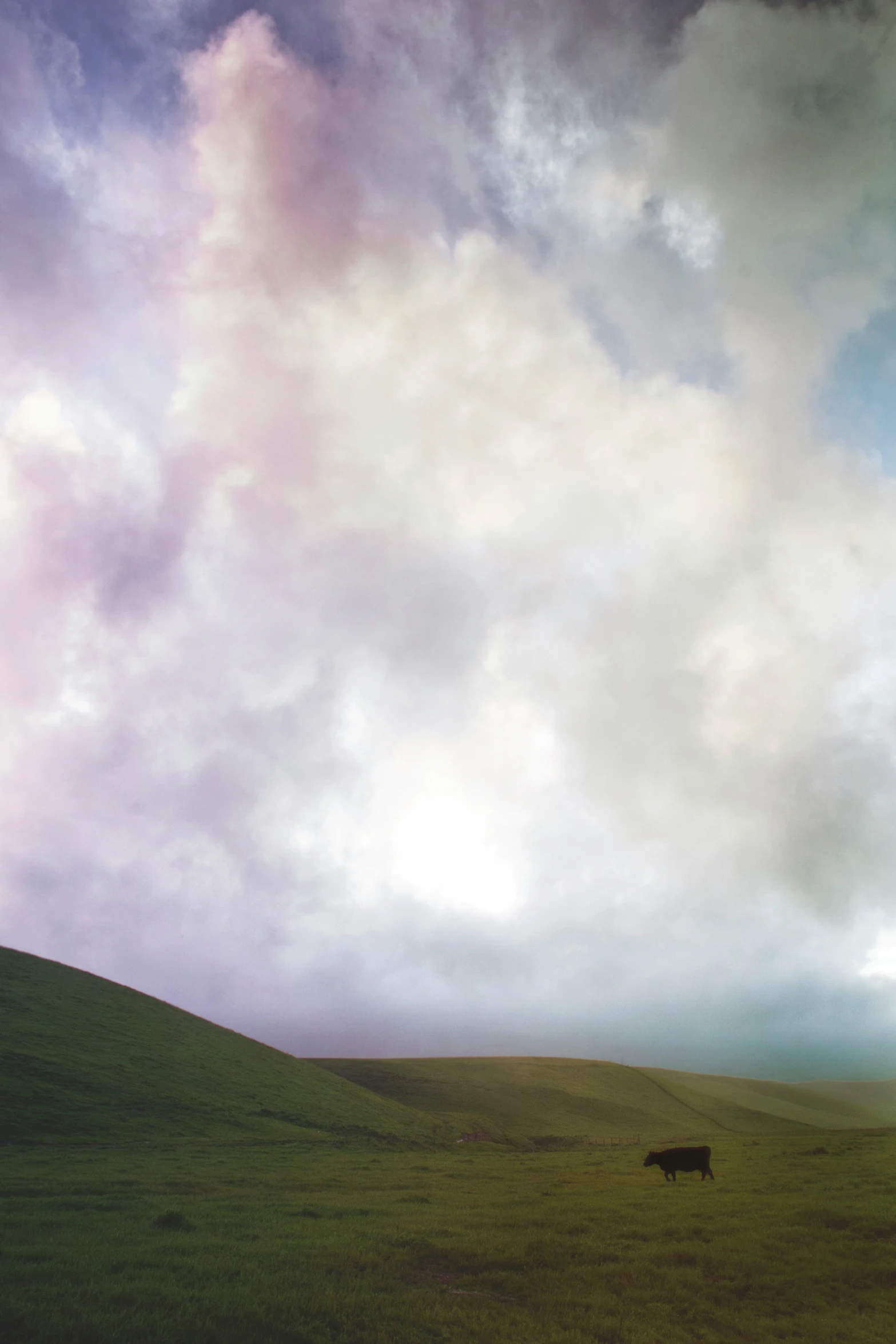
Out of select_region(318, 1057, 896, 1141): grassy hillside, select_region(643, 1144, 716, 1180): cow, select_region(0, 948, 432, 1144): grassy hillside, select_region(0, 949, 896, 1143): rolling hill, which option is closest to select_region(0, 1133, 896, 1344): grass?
select_region(643, 1144, 716, 1180): cow

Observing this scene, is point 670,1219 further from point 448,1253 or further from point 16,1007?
point 16,1007

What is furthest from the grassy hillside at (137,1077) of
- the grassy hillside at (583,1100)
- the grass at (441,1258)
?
the grassy hillside at (583,1100)

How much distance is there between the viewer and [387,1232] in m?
20.0

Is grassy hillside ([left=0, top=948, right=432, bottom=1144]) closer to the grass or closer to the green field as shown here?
the green field

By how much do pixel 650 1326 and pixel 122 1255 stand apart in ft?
41.7

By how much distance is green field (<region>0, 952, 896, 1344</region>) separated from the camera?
13.3 metres

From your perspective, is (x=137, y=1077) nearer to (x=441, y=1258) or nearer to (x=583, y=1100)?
(x=441, y=1258)

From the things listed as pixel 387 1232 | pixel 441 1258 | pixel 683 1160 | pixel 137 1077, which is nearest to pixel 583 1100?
pixel 137 1077

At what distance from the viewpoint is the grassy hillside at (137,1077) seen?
46562 mm

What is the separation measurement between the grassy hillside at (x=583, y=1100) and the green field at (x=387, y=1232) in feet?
135

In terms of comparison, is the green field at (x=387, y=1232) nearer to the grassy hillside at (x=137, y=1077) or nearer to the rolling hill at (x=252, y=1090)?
the grassy hillside at (x=137, y=1077)

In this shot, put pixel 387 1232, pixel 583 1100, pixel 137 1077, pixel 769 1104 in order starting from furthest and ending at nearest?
pixel 769 1104 → pixel 583 1100 → pixel 137 1077 → pixel 387 1232

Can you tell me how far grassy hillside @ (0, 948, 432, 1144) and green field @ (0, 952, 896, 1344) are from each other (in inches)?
16.4

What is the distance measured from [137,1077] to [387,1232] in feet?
163
